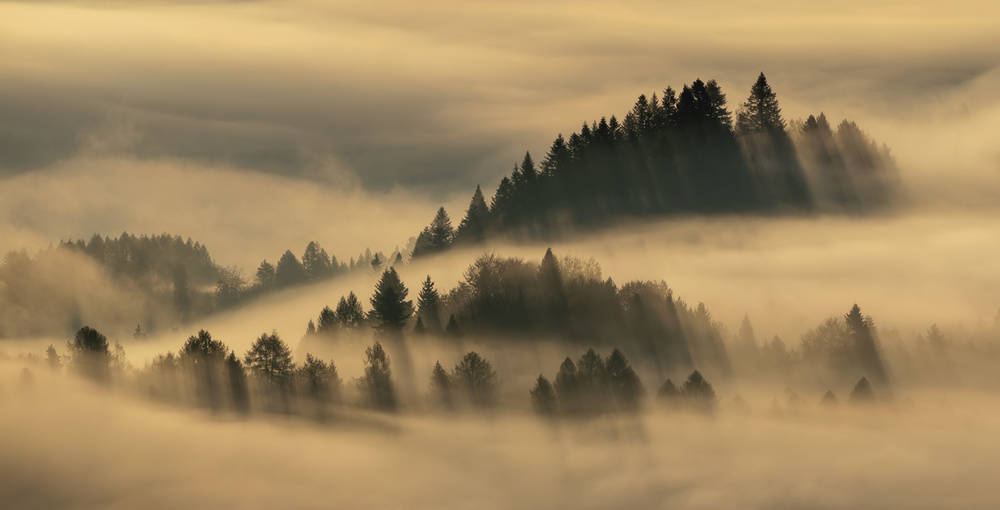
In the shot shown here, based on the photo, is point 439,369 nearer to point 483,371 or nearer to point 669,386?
point 483,371

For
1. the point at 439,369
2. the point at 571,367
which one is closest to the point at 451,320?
the point at 439,369

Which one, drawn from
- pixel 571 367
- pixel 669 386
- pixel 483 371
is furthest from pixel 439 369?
pixel 669 386

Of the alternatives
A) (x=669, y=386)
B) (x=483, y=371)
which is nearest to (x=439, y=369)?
(x=483, y=371)

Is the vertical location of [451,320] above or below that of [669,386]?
above

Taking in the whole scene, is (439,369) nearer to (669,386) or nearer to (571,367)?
(571,367)

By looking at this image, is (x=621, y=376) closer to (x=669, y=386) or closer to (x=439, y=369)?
(x=669, y=386)

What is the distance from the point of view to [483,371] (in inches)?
A: 7844

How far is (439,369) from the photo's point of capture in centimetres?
19912

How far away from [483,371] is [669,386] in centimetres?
2785

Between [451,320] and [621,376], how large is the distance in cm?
2679

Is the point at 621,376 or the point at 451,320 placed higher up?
the point at 451,320

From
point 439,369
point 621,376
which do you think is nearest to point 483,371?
point 439,369

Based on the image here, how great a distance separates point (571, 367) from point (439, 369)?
20.5m

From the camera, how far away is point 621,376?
19950 centimetres
